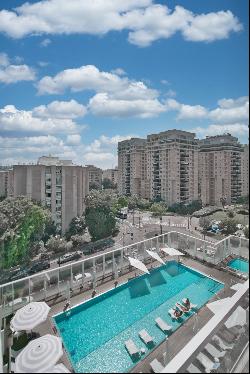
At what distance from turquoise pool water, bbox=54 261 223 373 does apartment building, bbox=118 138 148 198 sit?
3713 cm

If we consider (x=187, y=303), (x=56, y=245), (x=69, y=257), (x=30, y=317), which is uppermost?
(x=30, y=317)

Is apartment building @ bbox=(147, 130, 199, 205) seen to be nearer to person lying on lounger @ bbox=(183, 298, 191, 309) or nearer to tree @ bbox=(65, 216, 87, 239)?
tree @ bbox=(65, 216, 87, 239)

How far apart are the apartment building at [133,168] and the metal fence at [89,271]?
34.6m

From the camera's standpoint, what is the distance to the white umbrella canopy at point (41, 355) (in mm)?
4934

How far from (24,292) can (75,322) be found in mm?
2332

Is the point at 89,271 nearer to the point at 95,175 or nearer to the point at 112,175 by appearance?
the point at 95,175

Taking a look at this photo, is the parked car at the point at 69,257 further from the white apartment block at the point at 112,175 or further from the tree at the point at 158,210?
the white apartment block at the point at 112,175

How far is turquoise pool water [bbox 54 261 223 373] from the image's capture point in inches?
309

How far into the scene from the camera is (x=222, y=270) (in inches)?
477

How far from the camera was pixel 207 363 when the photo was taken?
296 cm

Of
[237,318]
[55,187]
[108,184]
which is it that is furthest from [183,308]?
[108,184]

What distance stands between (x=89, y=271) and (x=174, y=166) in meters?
33.2

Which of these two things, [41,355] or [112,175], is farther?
[112,175]

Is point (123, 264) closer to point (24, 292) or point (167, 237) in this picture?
point (167, 237)
